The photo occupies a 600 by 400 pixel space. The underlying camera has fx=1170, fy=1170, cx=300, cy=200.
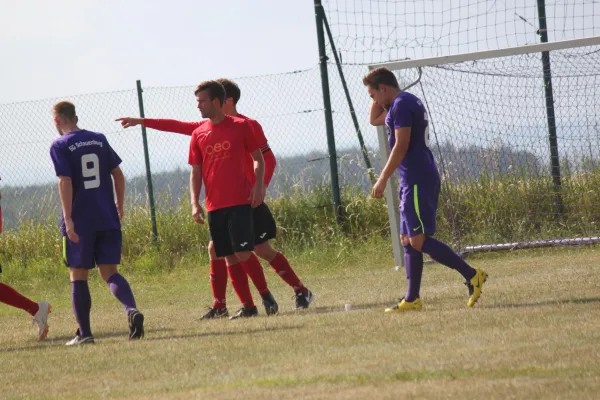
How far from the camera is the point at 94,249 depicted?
27.8 ft

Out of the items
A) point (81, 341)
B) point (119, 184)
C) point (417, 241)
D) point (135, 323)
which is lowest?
point (81, 341)

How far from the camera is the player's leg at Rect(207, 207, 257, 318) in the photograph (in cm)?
919

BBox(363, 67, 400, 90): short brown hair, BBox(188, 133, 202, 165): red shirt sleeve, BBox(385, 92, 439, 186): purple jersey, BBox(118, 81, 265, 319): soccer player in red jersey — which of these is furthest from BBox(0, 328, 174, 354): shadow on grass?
BBox(363, 67, 400, 90): short brown hair

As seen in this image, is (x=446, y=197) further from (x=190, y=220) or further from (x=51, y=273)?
(x=51, y=273)

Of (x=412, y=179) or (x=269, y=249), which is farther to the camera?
(x=269, y=249)

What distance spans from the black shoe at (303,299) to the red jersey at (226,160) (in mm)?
1039

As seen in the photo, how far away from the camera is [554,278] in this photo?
10281 mm

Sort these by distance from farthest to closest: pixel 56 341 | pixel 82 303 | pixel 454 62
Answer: pixel 454 62 < pixel 56 341 < pixel 82 303

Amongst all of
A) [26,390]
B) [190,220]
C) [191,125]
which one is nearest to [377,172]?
[190,220]

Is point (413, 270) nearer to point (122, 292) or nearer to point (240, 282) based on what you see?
point (240, 282)

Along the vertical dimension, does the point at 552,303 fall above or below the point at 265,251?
below

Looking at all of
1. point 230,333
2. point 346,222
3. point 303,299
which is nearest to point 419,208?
point 230,333

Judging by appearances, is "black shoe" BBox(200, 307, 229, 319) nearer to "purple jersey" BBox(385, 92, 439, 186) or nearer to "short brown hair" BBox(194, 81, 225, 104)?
"short brown hair" BBox(194, 81, 225, 104)

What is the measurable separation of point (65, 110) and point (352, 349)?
296 centimetres
